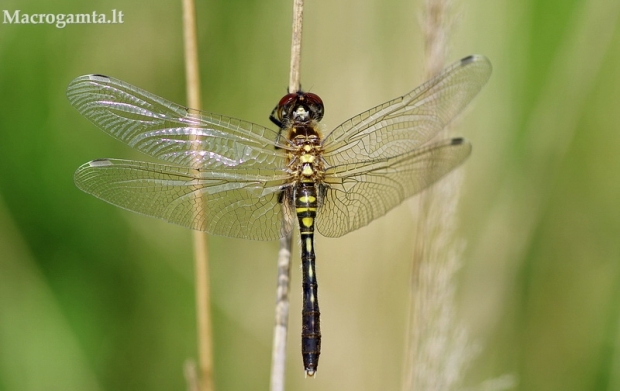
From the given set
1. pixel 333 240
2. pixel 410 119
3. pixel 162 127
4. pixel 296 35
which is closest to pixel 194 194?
pixel 162 127

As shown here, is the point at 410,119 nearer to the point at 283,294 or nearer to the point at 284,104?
the point at 284,104

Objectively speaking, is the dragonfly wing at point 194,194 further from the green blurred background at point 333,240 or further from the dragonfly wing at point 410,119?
the green blurred background at point 333,240

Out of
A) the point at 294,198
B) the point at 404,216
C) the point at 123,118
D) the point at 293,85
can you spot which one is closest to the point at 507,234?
the point at 404,216

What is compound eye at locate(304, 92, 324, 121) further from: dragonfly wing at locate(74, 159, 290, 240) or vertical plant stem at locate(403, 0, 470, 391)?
vertical plant stem at locate(403, 0, 470, 391)

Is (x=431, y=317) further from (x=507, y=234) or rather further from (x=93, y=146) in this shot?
(x=93, y=146)

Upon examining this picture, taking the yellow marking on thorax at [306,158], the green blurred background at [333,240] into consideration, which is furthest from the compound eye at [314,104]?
the green blurred background at [333,240]

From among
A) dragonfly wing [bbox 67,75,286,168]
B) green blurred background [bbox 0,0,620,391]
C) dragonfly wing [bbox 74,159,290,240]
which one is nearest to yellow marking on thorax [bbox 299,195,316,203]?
dragonfly wing [bbox 74,159,290,240]
